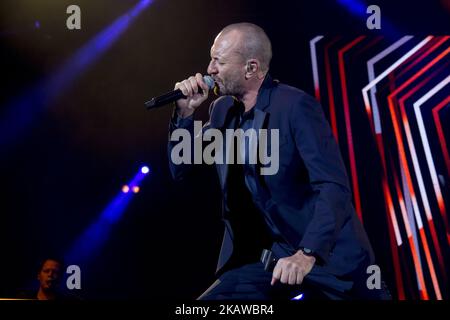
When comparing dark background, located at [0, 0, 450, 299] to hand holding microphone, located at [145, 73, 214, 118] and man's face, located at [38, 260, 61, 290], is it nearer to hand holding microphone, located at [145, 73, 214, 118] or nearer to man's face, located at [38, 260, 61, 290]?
man's face, located at [38, 260, 61, 290]

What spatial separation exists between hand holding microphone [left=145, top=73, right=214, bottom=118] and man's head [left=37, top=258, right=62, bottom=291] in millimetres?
1402

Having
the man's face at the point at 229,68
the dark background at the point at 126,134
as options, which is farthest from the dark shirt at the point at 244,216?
the dark background at the point at 126,134

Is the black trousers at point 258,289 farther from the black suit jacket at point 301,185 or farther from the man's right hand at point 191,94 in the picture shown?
the man's right hand at point 191,94

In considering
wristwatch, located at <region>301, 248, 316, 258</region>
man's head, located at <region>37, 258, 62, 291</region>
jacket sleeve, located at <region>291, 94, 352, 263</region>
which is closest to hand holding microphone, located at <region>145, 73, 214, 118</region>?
jacket sleeve, located at <region>291, 94, 352, 263</region>

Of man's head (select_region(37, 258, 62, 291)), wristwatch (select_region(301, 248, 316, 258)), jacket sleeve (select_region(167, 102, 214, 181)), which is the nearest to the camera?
wristwatch (select_region(301, 248, 316, 258))

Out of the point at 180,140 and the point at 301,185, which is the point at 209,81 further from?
the point at 301,185

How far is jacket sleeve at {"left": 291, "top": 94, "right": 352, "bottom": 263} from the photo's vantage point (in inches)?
85.7

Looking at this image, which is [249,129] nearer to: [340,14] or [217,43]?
[217,43]

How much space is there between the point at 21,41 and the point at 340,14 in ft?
6.11

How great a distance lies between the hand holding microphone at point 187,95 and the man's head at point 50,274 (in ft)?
4.60

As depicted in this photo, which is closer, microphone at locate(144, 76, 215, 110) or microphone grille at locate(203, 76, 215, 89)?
microphone at locate(144, 76, 215, 110)

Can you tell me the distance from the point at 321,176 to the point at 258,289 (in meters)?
0.52
